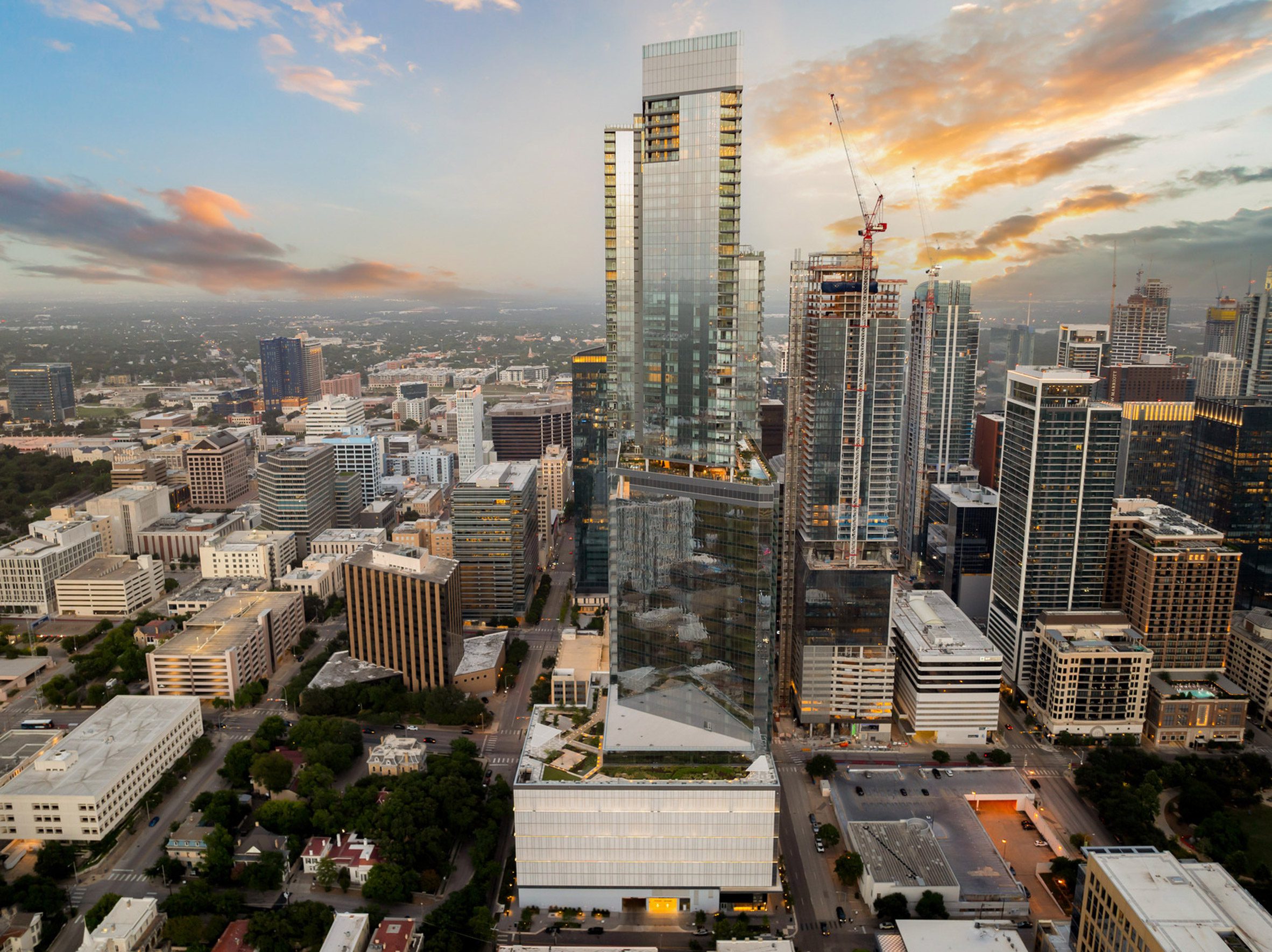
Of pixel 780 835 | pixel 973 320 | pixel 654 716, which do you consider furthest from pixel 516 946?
pixel 973 320

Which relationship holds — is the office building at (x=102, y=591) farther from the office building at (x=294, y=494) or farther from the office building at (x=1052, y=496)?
the office building at (x=1052, y=496)

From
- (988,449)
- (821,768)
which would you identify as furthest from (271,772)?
(988,449)

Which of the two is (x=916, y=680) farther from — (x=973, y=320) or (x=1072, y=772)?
(x=973, y=320)

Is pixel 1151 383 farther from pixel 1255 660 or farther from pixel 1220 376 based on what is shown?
pixel 1255 660

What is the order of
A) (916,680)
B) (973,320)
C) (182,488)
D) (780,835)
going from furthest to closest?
(182,488)
(973,320)
(916,680)
(780,835)

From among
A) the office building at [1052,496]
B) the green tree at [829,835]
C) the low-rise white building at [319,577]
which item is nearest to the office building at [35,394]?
the low-rise white building at [319,577]
